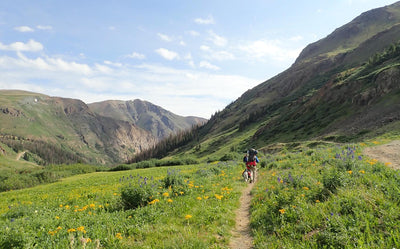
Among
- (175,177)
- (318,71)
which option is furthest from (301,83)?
(175,177)

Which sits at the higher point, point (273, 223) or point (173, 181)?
point (273, 223)

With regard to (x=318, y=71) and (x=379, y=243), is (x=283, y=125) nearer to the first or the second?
(x=379, y=243)

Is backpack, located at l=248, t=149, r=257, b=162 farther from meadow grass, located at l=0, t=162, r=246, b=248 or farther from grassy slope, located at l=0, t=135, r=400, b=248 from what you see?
grassy slope, located at l=0, t=135, r=400, b=248

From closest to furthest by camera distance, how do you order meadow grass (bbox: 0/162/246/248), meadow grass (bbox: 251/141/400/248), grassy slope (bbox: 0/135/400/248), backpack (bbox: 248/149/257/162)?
meadow grass (bbox: 251/141/400/248) → grassy slope (bbox: 0/135/400/248) → meadow grass (bbox: 0/162/246/248) → backpack (bbox: 248/149/257/162)

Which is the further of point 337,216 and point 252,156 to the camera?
point 252,156

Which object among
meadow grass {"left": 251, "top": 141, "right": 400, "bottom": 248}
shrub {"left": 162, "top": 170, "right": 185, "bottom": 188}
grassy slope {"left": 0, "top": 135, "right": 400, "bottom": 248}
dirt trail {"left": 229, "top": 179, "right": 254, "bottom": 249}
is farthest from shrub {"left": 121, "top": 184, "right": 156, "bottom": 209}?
meadow grass {"left": 251, "top": 141, "right": 400, "bottom": 248}

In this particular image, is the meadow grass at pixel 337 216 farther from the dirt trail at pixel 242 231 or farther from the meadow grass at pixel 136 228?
the meadow grass at pixel 136 228

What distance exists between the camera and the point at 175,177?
12.4 m

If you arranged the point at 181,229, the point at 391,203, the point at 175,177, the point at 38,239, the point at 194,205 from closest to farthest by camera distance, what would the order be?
1. the point at 391,203
2. the point at 38,239
3. the point at 181,229
4. the point at 194,205
5. the point at 175,177

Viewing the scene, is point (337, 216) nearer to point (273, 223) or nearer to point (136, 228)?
point (273, 223)

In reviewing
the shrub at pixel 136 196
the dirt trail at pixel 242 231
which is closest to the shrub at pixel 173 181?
the shrub at pixel 136 196

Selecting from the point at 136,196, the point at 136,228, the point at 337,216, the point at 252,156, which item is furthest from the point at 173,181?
the point at 337,216

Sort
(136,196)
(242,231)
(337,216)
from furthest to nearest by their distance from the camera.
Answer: (136,196) → (242,231) → (337,216)

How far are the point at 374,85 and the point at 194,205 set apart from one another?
6872 cm
